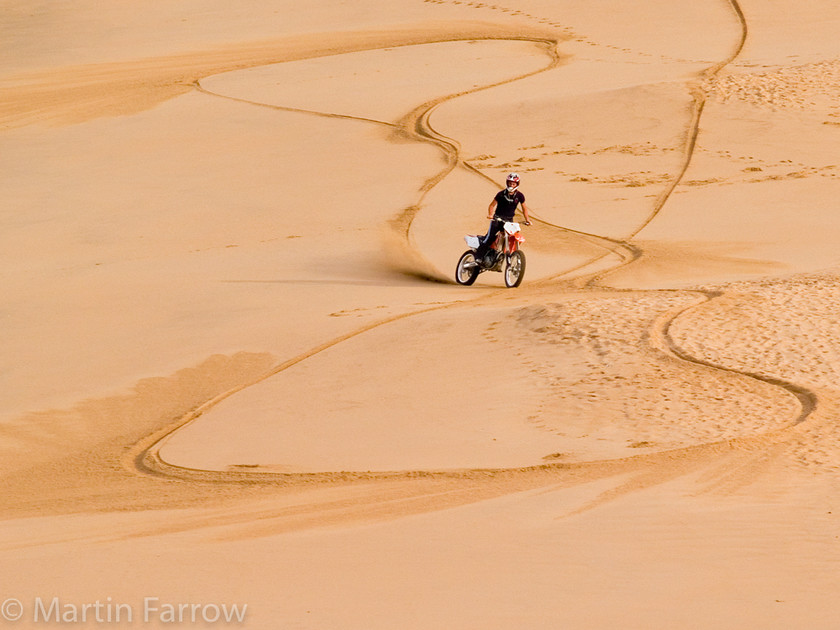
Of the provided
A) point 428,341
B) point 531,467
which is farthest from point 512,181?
point 531,467

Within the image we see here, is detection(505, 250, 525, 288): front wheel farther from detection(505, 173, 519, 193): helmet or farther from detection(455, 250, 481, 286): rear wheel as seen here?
detection(505, 173, 519, 193): helmet

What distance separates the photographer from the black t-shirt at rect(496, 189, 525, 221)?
14133mm

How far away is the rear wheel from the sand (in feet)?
1.03

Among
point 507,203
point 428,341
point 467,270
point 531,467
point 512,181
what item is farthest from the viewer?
point 467,270

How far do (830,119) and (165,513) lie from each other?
16.9 metres

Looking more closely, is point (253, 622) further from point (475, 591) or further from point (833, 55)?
point (833, 55)

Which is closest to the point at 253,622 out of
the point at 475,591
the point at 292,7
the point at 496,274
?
the point at 475,591

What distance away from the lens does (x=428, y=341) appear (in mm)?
11141

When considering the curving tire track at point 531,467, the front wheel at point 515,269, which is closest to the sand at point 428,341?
the curving tire track at point 531,467

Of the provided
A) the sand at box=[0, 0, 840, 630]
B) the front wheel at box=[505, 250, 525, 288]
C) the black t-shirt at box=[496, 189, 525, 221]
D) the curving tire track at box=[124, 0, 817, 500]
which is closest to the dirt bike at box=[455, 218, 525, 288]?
the front wheel at box=[505, 250, 525, 288]

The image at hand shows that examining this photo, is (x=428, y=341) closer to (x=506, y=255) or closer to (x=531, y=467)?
(x=531, y=467)

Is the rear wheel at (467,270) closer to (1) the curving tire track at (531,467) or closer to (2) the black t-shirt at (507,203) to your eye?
(2) the black t-shirt at (507,203)

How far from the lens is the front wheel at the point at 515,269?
14266mm

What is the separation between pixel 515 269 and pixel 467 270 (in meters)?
0.74
